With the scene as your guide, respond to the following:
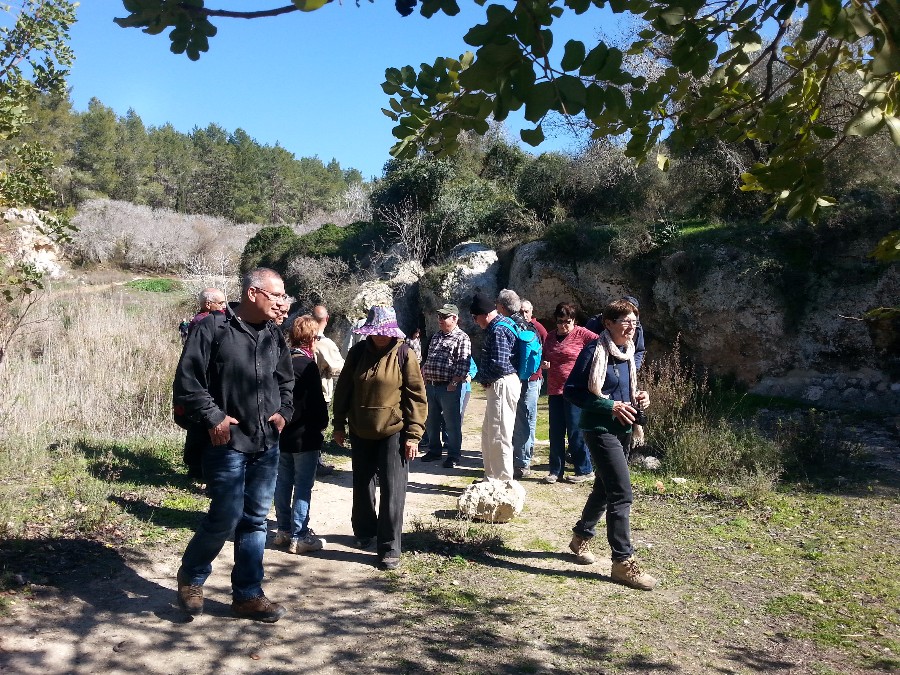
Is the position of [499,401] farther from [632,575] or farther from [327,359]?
[632,575]

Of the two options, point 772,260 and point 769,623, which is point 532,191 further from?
point 769,623

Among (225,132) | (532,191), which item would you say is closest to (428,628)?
(532,191)

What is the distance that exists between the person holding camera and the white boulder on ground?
1299 millimetres

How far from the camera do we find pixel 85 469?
20.7ft

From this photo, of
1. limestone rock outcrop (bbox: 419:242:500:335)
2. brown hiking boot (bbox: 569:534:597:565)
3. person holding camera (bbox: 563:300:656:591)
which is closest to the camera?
person holding camera (bbox: 563:300:656:591)

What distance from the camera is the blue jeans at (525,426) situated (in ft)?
25.5

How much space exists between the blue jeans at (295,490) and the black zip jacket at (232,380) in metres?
1.23

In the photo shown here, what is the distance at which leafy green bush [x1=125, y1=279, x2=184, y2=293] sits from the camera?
29869 millimetres

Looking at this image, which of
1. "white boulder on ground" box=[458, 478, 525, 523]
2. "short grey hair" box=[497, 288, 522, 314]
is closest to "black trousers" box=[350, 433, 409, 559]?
"white boulder on ground" box=[458, 478, 525, 523]

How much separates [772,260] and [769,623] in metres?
8.86

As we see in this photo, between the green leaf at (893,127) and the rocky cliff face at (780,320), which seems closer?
the green leaf at (893,127)

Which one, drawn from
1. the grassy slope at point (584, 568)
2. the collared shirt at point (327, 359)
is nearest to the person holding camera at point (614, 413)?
the grassy slope at point (584, 568)

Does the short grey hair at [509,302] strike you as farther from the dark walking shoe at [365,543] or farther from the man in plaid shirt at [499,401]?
the dark walking shoe at [365,543]

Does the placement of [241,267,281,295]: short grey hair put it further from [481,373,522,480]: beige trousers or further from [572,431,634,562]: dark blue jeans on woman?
[481,373,522,480]: beige trousers
